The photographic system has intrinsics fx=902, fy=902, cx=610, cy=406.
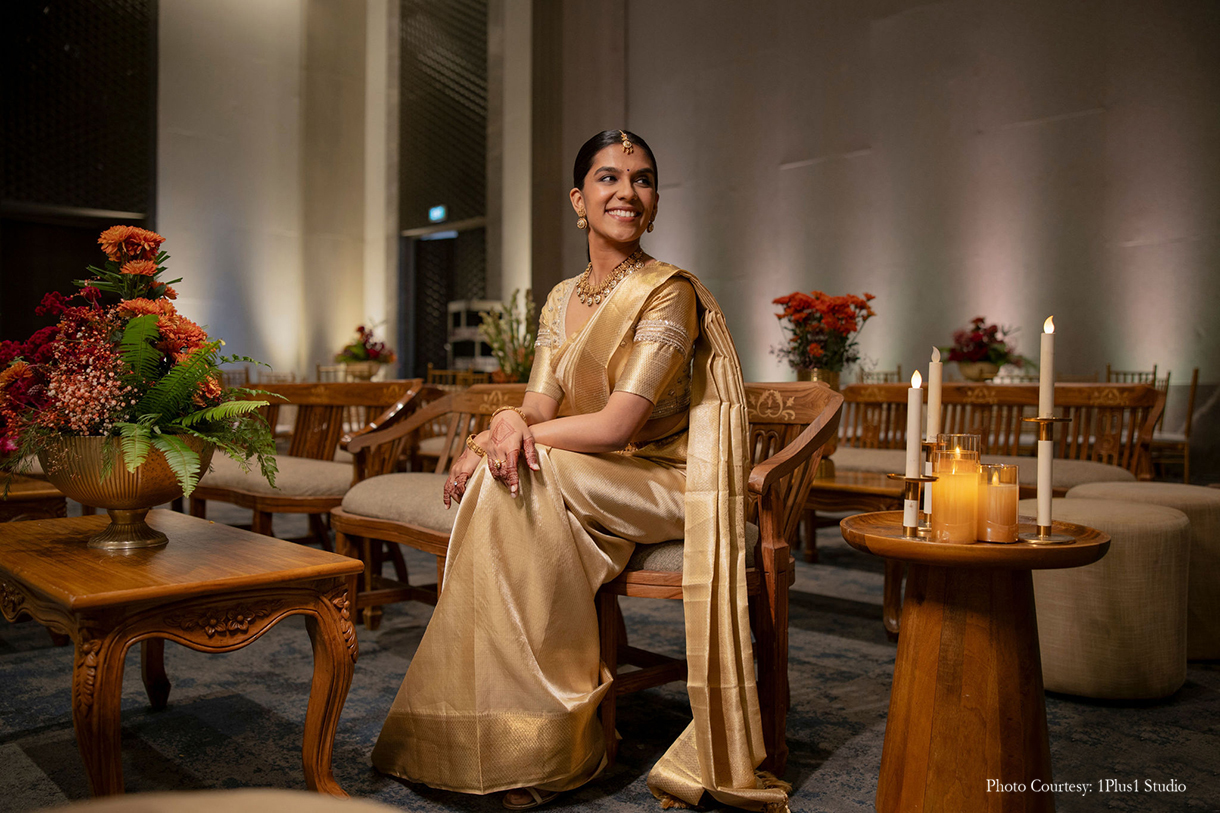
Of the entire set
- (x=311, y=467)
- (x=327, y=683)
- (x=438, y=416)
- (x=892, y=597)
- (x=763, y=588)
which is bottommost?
(x=892, y=597)

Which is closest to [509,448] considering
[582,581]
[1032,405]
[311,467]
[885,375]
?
[582,581]

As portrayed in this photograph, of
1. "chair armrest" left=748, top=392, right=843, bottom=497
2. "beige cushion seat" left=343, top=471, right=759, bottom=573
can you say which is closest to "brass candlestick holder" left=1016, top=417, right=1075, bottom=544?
"chair armrest" left=748, top=392, right=843, bottom=497

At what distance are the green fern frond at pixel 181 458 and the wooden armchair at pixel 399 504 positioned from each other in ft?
2.29

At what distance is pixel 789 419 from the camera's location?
7.36 ft

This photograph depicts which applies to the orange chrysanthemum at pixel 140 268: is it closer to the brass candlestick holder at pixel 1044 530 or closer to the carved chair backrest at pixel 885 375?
the brass candlestick holder at pixel 1044 530

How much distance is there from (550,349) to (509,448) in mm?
415

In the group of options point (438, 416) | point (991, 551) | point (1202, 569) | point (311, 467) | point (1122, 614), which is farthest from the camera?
point (311, 467)

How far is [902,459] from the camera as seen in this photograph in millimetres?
3738

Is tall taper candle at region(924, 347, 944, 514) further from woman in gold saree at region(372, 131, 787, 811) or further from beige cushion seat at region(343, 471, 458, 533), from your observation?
beige cushion seat at region(343, 471, 458, 533)

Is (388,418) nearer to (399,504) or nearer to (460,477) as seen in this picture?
(399,504)

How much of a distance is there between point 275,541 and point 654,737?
100 centimetres

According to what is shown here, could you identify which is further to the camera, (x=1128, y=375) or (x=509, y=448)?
(x=1128, y=375)

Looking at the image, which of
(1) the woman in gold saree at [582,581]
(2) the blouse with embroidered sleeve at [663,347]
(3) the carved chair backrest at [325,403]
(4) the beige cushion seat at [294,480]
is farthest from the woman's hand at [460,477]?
(3) the carved chair backrest at [325,403]

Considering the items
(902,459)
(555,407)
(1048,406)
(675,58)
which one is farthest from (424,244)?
(1048,406)
